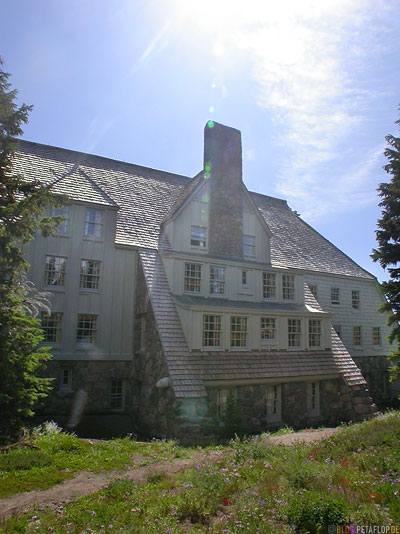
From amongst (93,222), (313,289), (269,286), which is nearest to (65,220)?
(93,222)

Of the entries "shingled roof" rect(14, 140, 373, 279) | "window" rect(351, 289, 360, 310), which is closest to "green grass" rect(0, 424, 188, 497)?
"shingled roof" rect(14, 140, 373, 279)

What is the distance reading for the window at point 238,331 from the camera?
16.9 meters

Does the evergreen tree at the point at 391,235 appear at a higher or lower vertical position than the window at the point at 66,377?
higher

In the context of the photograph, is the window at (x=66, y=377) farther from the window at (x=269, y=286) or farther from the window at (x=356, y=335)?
the window at (x=356, y=335)

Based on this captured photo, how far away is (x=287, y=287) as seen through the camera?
20.7 meters

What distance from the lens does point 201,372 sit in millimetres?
14938

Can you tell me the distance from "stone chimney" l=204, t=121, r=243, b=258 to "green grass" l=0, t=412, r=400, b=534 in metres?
12.1

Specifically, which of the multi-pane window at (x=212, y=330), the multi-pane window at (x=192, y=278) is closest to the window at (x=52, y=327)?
the multi-pane window at (x=192, y=278)

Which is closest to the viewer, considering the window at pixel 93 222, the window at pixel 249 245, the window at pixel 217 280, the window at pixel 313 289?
the window at pixel 93 222

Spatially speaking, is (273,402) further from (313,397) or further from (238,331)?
(238,331)

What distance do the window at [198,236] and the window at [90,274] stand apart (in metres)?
4.59

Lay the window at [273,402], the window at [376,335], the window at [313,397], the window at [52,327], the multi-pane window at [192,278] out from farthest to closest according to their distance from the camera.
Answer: the window at [376,335], the window at [313,397], the multi-pane window at [192,278], the window at [273,402], the window at [52,327]

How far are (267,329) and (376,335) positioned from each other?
14.2 m

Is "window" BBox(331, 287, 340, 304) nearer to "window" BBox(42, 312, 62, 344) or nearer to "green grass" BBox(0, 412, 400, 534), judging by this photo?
"window" BBox(42, 312, 62, 344)
